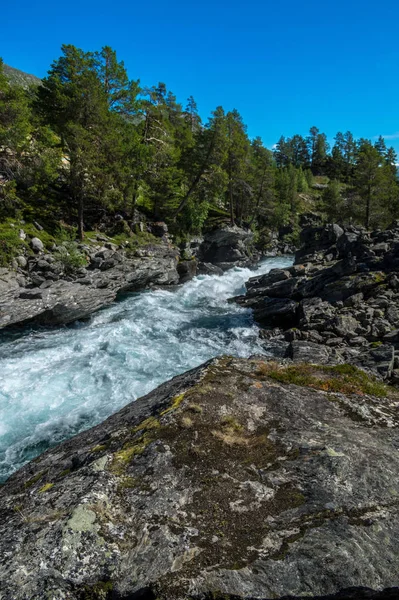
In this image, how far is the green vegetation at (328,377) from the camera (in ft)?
22.7

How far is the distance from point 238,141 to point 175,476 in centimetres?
5004

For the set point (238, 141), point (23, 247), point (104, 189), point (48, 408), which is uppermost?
point (238, 141)

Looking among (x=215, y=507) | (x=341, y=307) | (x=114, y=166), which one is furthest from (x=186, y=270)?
(x=215, y=507)

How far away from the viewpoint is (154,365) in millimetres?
15586

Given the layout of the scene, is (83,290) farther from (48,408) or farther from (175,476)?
(175,476)

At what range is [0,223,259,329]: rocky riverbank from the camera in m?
20.6

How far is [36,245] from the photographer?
26.0 m

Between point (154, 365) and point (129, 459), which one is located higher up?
point (129, 459)

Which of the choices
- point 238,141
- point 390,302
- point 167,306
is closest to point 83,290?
point 167,306

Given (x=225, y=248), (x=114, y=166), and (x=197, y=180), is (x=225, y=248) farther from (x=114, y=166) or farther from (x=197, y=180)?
(x=114, y=166)

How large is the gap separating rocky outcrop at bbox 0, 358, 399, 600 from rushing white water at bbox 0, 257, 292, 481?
5215 millimetres

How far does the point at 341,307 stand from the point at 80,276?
61.5 feet

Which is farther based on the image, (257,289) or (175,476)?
(257,289)

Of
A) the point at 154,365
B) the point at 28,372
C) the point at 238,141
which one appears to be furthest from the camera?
the point at 238,141
